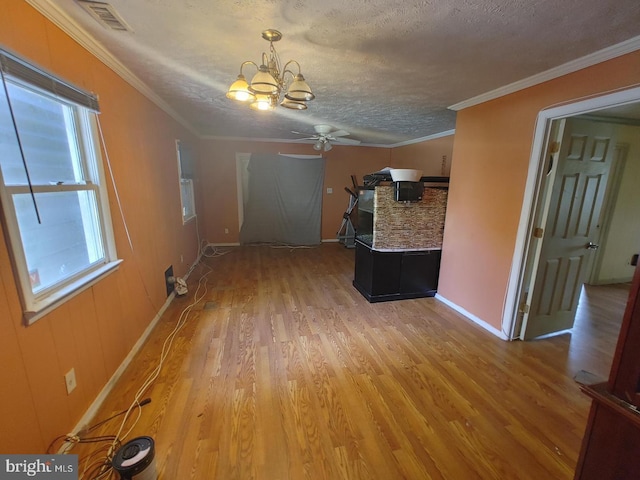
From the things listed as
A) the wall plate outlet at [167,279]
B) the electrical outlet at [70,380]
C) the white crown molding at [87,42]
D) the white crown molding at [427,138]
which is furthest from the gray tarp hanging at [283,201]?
the electrical outlet at [70,380]

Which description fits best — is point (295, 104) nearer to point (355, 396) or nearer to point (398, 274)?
point (355, 396)

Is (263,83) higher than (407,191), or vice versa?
(263,83)

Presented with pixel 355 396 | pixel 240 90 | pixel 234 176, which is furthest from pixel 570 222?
pixel 234 176

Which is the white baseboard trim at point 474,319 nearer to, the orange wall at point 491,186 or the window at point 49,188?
the orange wall at point 491,186

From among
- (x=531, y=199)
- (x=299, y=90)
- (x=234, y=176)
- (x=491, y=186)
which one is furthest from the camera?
(x=234, y=176)

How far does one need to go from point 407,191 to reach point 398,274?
1.00 metres

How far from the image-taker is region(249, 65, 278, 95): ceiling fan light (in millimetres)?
1514

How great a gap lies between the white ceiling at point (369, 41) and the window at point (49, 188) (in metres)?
0.43

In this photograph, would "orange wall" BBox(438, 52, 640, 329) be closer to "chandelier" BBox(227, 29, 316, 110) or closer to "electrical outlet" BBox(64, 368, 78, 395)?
"chandelier" BBox(227, 29, 316, 110)

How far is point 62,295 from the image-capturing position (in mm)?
1411

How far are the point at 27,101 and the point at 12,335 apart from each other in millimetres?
1075

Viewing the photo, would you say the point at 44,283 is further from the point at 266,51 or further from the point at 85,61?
the point at 266,51

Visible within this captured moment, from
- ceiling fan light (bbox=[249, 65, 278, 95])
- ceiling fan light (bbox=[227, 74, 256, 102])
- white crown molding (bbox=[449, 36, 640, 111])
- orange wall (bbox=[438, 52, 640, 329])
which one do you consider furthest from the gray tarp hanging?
ceiling fan light (bbox=[249, 65, 278, 95])

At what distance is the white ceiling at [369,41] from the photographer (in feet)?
4.43
